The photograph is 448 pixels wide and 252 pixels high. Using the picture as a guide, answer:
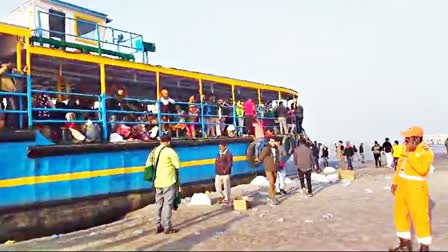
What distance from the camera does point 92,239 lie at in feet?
21.7

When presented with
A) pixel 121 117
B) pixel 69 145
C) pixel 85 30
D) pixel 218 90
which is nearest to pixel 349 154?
pixel 218 90

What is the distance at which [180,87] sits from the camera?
14.3 meters

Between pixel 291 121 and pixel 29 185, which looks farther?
pixel 291 121

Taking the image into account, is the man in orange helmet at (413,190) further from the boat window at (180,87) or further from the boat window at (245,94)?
the boat window at (245,94)

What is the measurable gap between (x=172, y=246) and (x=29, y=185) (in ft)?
9.98

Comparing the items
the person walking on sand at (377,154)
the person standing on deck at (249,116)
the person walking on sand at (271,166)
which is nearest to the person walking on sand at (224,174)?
the person walking on sand at (271,166)

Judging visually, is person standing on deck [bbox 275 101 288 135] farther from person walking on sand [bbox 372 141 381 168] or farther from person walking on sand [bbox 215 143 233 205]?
person walking on sand [bbox 372 141 381 168]

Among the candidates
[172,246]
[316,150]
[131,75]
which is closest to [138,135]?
[131,75]

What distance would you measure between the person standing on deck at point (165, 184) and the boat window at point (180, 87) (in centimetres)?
597

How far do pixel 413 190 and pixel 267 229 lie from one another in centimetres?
255

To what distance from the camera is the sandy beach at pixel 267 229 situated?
231 inches

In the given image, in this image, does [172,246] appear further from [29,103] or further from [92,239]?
[29,103]

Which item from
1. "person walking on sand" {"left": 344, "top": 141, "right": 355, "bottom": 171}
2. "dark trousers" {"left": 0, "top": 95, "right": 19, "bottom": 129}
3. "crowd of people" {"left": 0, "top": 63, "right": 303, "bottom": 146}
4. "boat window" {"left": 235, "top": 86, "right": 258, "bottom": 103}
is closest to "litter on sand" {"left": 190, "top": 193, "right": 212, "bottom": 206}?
"crowd of people" {"left": 0, "top": 63, "right": 303, "bottom": 146}

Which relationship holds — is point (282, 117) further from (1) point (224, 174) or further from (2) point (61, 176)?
(2) point (61, 176)
